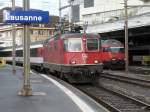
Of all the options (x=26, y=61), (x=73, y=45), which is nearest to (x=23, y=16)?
(x=26, y=61)

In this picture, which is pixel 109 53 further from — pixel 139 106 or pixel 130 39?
pixel 139 106

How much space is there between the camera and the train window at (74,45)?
27.8 metres

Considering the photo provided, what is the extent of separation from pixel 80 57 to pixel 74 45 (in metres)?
0.83

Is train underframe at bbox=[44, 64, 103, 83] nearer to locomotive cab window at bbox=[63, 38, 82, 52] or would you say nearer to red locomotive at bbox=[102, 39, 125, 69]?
locomotive cab window at bbox=[63, 38, 82, 52]

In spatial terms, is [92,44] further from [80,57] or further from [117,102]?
[117,102]

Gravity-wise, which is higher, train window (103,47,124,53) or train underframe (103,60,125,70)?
train window (103,47,124,53)

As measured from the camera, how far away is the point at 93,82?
2855 cm

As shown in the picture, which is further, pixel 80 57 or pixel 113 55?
pixel 113 55

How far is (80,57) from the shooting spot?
2750 centimetres

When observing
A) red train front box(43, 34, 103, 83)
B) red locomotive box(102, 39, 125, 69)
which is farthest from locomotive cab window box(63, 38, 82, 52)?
red locomotive box(102, 39, 125, 69)

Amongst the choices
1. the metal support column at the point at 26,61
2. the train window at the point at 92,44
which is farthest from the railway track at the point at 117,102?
the metal support column at the point at 26,61

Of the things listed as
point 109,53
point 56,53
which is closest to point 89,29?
point 109,53

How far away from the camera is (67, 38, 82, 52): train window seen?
2780 cm

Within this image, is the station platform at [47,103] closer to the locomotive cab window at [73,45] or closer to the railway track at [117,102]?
the railway track at [117,102]
